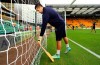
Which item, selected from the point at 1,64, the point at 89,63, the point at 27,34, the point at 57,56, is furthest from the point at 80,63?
the point at 27,34

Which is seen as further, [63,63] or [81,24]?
[81,24]

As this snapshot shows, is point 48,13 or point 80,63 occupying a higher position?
point 48,13

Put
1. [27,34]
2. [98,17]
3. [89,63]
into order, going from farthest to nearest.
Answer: [98,17]
[27,34]
[89,63]

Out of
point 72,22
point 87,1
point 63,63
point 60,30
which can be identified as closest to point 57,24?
point 60,30

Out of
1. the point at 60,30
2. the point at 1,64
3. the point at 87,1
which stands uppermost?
the point at 87,1

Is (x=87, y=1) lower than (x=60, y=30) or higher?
higher

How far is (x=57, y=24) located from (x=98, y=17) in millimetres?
59963

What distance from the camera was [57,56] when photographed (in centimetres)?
702

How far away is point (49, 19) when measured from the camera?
23.0ft

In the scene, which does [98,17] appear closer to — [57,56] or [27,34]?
[27,34]

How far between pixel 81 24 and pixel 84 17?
203 cm

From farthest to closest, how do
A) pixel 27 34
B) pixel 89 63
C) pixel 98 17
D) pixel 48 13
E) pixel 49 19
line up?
pixel 98 17 → pixel 27 34 → pixel 49 19 → pixel 48 13 → pixel 89 63

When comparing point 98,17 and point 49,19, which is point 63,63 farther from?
point 98,17

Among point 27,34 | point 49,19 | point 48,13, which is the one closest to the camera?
point 48,13
